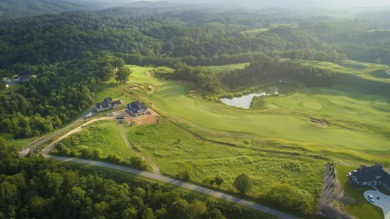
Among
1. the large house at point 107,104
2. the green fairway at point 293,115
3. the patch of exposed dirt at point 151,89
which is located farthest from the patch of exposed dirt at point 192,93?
the large house at point 107,104

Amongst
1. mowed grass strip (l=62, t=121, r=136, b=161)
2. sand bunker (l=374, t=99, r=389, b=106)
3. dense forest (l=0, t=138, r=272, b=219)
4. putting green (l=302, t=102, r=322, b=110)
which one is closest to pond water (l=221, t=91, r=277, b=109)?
putting green (l=302, t=102, r=322, b=110)

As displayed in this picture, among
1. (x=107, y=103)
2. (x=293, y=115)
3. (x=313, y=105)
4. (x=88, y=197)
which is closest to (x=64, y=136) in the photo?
(x=107, y=103)

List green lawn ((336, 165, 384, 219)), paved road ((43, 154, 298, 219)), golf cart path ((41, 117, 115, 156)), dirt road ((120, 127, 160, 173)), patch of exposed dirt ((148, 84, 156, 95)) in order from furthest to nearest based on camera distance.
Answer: patch of exposed dirt ((148, 84, 156, 95)) → golf cart path ((41, 117, 115, 156)) → dirt road ((120, 127, 160, 173)) → paved road ((43, 154, 298, 219)) → green lawn ((336, 165, 384, 219))

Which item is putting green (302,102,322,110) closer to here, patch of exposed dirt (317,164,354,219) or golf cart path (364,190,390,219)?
patch of exposed dirt (317,164,354,219)

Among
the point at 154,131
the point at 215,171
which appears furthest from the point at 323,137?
the point at 154,131

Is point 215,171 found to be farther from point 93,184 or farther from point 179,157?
point 93,184

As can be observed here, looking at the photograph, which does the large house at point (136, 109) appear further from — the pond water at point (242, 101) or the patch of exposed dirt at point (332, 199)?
the patch of exposed dirt at point (332, 199)
